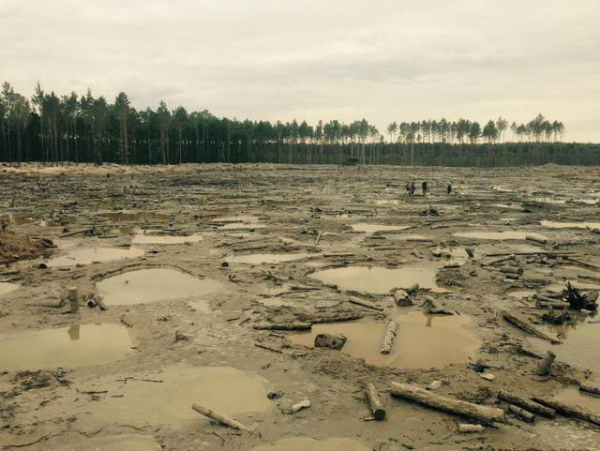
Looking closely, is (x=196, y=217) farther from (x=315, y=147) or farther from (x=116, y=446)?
(x=315, y=147)

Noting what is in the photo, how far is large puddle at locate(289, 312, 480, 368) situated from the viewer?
941 centimetres

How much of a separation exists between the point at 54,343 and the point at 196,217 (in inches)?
719

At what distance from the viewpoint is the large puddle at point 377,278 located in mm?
14562

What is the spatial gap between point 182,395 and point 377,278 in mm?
9312

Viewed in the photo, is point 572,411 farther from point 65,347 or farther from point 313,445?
point 65,347

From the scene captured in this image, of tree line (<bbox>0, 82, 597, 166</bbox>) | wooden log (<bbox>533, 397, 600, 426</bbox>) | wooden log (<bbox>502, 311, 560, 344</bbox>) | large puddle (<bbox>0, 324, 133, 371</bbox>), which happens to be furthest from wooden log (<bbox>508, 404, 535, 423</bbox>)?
tree line (<bbox>0, 82, 597, 166</bbox>)

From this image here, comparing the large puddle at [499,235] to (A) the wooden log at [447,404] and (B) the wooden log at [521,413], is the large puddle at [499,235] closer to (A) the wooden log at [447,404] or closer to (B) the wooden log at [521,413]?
(B) the wooden log at [521,413]

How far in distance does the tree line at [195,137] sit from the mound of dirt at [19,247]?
212 feet

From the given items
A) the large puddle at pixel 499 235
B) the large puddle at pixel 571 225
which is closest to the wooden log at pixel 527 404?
the large puddle at pixel 499 235

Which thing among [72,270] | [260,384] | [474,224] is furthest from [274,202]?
[260,384]

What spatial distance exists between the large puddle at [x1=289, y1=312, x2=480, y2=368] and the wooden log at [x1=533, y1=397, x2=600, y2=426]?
214cm

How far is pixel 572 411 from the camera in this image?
7.00 meters

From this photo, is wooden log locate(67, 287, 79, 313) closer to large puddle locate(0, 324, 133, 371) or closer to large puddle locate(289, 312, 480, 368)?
large puddle locate(0, 324, 133, 371)

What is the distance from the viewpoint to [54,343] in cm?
999
